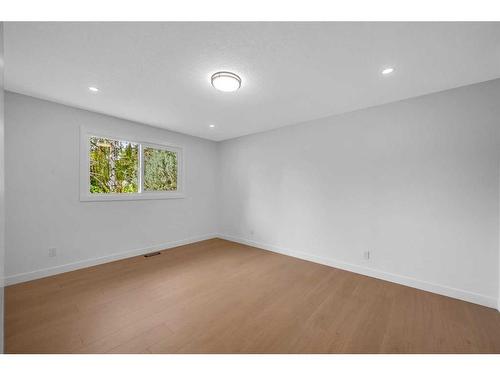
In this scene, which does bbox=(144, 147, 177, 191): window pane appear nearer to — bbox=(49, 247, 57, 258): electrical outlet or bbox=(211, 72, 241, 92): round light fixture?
bbox=(49, 247, 57, 258): electrical outlet

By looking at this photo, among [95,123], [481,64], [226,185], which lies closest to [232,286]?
[226,185]

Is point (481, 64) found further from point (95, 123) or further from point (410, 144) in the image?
point (95, 123)

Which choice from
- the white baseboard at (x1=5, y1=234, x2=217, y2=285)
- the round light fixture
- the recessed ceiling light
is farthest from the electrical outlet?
the recessed ceiling light

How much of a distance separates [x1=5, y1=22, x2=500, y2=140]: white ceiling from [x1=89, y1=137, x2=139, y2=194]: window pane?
0.72 meters

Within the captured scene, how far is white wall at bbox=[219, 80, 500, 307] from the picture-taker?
2.18 metres

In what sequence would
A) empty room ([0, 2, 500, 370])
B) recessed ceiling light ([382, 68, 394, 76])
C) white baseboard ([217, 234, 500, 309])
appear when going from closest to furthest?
1. empty room ([0, 2, 500, 370])
2. recessed ceiling light ([382, 68, 394, 76])
3. white baseboard ([217, 234, 500, 309])

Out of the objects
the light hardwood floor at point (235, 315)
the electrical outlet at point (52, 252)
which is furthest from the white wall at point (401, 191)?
the electrical outlet at point (52, 252)

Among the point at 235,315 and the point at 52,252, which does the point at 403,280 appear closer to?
the point at 235,315

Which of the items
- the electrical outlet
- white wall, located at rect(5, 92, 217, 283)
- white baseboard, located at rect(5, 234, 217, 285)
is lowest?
white baseboard, located at rect(5, 234, 217, 285)

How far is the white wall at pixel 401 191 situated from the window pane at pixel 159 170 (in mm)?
2089

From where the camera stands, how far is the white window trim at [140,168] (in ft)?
10.0

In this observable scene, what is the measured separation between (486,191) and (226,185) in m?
4.21

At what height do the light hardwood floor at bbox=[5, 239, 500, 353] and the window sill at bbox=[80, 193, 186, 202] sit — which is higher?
the window sill at bbox=[80, 193, 186, 202]

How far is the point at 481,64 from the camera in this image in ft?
6.10
